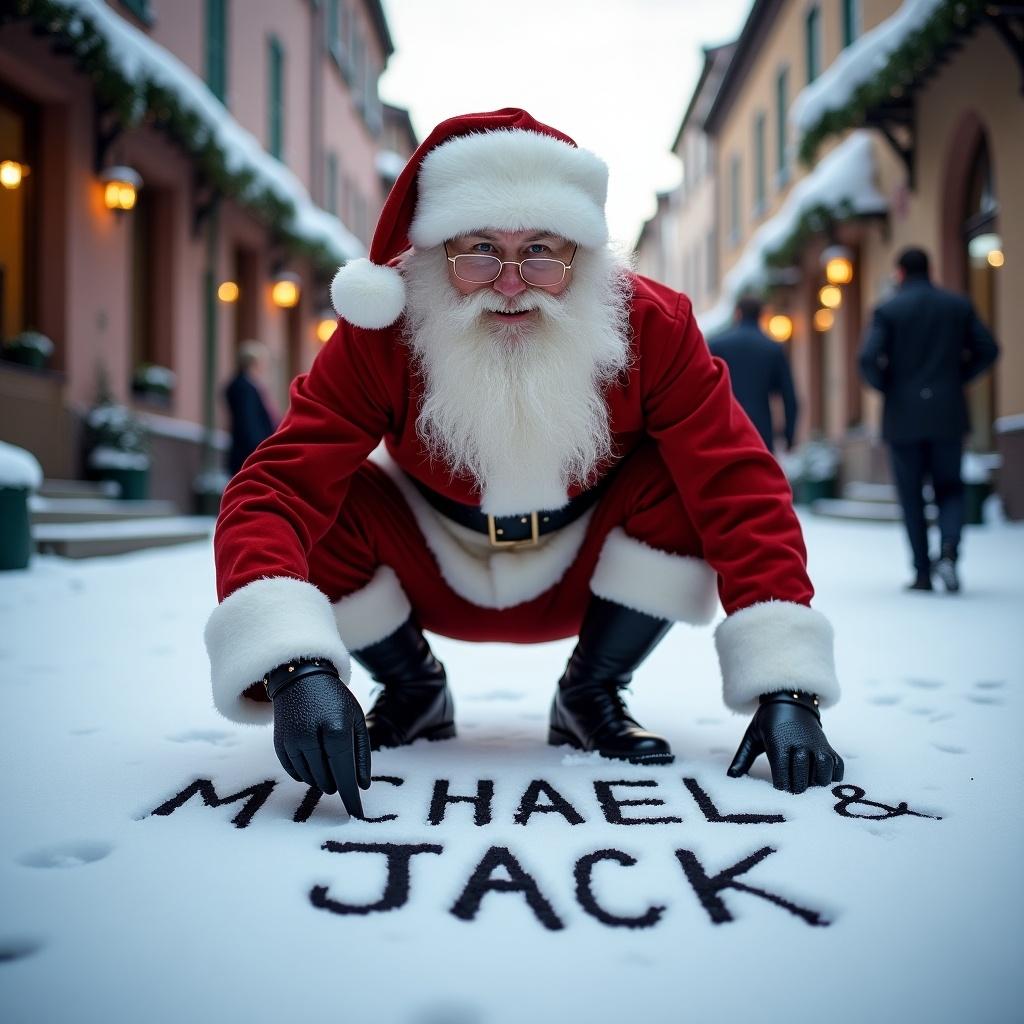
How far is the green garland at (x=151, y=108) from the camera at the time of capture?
7.16 m

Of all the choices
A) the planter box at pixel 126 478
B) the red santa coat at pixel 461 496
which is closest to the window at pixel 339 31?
the planter box at pixel 126 478

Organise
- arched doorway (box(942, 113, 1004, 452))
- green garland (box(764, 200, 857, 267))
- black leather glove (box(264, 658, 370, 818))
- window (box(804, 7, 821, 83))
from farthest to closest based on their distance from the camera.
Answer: window (box(804, 7, 821, 83)) → green garland (box(764, 200, 857, 267)) → arched doorway (box(942, 113, 1004, 452)) → black leather glove (box(264, 658, 370, 818))

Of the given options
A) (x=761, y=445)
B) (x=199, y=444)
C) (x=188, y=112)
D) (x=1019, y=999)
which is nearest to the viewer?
(x=1019, y=999)

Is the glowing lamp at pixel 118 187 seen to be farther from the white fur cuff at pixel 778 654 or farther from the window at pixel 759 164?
the window at pixel 759 164

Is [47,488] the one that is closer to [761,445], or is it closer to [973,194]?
[761,445]

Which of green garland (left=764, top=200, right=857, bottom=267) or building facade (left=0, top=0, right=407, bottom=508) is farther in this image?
green garland (left=764, top=200, right=857, bottom=267)

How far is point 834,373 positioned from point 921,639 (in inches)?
426

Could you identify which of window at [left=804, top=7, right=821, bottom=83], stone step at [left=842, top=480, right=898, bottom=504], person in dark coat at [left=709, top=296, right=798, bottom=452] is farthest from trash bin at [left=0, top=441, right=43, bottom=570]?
Result: window at [left=804, top=7, right=821, bottom=83]

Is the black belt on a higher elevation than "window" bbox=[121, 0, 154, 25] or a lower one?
lower

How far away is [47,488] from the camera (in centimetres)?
758

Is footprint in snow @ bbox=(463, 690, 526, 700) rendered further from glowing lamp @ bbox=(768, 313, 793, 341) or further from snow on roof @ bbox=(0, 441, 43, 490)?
glowing lamp @ bbox=(768, 313, 793, 341)

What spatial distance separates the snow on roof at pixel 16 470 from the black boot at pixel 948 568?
15.5 feet

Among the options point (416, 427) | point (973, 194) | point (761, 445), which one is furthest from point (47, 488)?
point (973, 194)

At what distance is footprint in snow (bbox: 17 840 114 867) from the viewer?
1.44 meters
